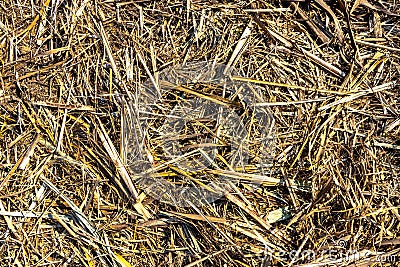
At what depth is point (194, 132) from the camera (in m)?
1.79

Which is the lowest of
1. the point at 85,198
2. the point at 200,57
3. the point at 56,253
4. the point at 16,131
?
the point at 56,253

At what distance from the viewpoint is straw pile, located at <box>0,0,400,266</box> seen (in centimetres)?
175

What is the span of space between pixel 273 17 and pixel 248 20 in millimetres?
91

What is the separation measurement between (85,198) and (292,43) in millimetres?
929

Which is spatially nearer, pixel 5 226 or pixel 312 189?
pixel 312 189

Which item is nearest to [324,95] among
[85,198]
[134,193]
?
[134,193]

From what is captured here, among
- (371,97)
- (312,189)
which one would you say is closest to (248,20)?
(371,97)

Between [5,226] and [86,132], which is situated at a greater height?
[86,132]

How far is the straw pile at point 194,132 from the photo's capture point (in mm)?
1747

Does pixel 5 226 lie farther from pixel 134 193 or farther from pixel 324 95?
pixel 324 95

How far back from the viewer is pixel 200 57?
1805 mm

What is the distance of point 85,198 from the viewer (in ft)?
5.97

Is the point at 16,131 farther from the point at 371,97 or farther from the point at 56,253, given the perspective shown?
the point at 371,97

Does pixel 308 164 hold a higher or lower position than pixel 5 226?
higher
